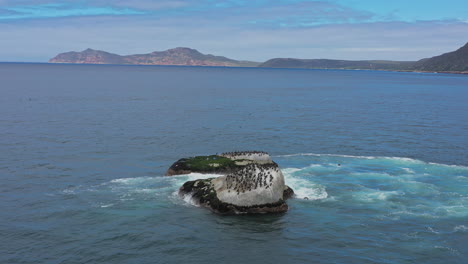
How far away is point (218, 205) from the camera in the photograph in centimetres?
3769

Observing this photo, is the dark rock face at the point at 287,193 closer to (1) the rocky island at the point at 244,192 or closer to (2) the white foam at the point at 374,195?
(1) the rocky island at the point at 244,192

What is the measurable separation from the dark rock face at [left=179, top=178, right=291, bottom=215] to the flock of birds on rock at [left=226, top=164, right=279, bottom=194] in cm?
142

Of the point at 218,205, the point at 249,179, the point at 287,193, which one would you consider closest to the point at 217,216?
the point at 218,205

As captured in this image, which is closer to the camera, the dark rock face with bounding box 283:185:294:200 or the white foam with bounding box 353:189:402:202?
the white foam with bounding box 353:189:402:202

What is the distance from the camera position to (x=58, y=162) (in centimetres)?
5184

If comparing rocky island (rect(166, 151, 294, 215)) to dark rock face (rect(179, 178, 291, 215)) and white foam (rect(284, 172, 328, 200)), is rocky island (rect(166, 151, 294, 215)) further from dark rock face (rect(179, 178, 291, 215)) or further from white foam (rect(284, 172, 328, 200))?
white foam (rect(284, 172, 328, 200))

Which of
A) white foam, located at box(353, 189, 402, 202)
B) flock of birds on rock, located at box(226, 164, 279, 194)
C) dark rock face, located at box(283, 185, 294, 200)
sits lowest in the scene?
white foam, located at box(353, 189, 402, 202)

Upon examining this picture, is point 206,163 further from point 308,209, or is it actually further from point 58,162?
point 58,162

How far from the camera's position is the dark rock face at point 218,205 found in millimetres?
37438

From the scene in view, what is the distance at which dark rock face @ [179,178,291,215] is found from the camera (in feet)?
123

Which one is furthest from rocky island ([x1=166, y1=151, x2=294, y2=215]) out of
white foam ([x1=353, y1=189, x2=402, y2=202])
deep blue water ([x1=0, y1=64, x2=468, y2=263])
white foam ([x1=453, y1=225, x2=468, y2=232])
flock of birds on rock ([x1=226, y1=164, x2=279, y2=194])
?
white foam ([x1=453, y1=225, x2=468, y2=232])

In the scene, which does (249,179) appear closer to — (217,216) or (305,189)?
(217,216)

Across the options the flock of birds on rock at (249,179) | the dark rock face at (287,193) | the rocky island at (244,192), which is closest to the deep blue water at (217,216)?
the dark rock face at (287,193)

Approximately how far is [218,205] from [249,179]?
3.41m
